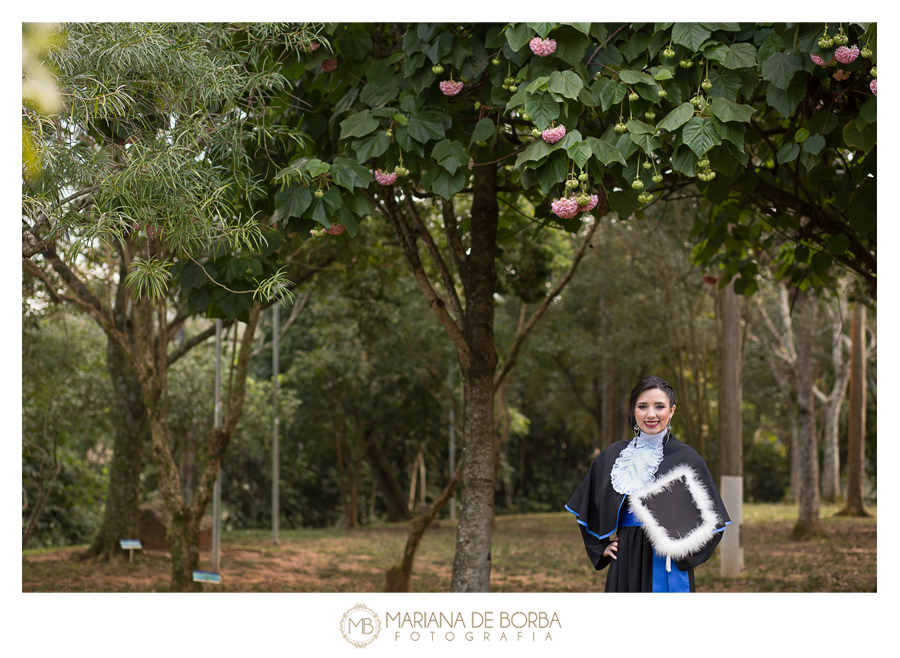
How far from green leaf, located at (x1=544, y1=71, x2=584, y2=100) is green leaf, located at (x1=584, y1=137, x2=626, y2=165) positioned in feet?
0.66

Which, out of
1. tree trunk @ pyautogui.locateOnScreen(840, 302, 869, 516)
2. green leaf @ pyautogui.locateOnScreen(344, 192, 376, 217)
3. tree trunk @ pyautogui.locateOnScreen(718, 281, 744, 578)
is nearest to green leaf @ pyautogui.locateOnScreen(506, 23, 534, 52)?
green leaf @ pyautogui.locateOnScreen(344, 192, 376, 217)

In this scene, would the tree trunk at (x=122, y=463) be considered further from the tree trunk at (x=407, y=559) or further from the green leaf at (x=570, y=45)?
the green leaf at (x=570, y=45)

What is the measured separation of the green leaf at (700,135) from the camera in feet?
10.2

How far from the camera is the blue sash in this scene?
2.81m

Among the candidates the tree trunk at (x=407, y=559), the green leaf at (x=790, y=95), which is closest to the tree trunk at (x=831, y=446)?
the tree trunk at (x=407, y=559)

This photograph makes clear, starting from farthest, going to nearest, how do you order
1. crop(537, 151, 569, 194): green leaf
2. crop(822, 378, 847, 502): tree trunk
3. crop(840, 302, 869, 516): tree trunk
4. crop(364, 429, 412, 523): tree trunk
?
crop(364, 429, 412, 523): tree trunk, crop(822, 378, 847, 502): tree trunk, crop(840, 302, 869, 516): tree trunk, crop(537, 151, 569, 194): green leaf

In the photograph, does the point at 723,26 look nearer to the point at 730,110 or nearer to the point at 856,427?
the point at 730,110

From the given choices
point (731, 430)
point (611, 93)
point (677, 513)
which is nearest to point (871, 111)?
point (611, 93)

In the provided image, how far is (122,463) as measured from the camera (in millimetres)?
8297

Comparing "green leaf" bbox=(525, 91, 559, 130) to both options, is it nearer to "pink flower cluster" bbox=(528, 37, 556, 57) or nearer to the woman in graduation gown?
"pink flower cluster" bbox=(528, 37, 556, 57)

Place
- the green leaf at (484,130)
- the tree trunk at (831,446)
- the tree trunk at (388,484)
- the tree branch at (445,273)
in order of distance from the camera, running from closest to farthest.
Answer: the green leaf at (484,130) → the tree branch at (445,273) → the tree trunk at (831,446) → the tree trunk at (388,484)
